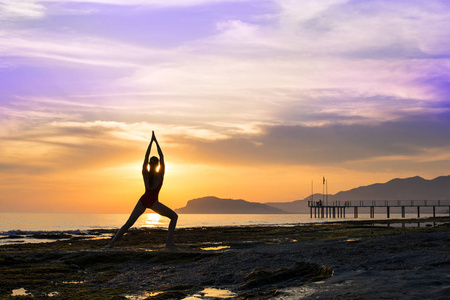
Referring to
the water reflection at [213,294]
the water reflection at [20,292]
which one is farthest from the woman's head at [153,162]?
the water reflection at [213,294]

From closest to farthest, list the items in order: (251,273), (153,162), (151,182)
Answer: (251,273), (153,162), (151,182)

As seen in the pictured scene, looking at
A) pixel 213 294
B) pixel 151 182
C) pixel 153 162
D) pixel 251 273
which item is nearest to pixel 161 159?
pixel 153 162

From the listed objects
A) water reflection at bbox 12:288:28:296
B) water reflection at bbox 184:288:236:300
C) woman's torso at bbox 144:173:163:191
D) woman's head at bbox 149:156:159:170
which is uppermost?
woman's head at bbox 149:156:159:170

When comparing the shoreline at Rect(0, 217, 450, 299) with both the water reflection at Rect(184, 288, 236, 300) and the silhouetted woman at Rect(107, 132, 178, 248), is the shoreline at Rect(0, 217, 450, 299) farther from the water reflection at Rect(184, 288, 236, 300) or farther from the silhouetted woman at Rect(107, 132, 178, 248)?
the silhouetted woman at Rect(107, 132, 178, 248)

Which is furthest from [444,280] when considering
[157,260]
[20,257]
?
[20,257]

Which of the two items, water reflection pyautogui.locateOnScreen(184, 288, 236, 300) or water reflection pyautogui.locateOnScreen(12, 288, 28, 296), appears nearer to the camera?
water reflection pyautogui.locateOnScreen(184, 288, 236, 300)

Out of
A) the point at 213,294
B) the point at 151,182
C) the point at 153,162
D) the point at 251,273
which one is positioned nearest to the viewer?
the point at 213,294

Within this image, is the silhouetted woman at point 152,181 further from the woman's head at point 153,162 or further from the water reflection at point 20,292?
the water reflection at point 20,292

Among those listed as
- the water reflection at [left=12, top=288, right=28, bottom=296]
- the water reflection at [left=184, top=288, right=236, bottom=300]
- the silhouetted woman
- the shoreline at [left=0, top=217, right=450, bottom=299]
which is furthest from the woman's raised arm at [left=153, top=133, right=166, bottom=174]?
the water reflection at [left=184, top=288, right=236, bottom=300]

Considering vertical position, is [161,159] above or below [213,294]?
above

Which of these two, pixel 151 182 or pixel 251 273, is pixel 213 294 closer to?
pixel 251 273

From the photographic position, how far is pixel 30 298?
31.2 feet

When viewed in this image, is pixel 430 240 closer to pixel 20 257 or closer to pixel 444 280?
pixel 444 280

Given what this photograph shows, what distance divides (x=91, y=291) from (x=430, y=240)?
978 centimetres
